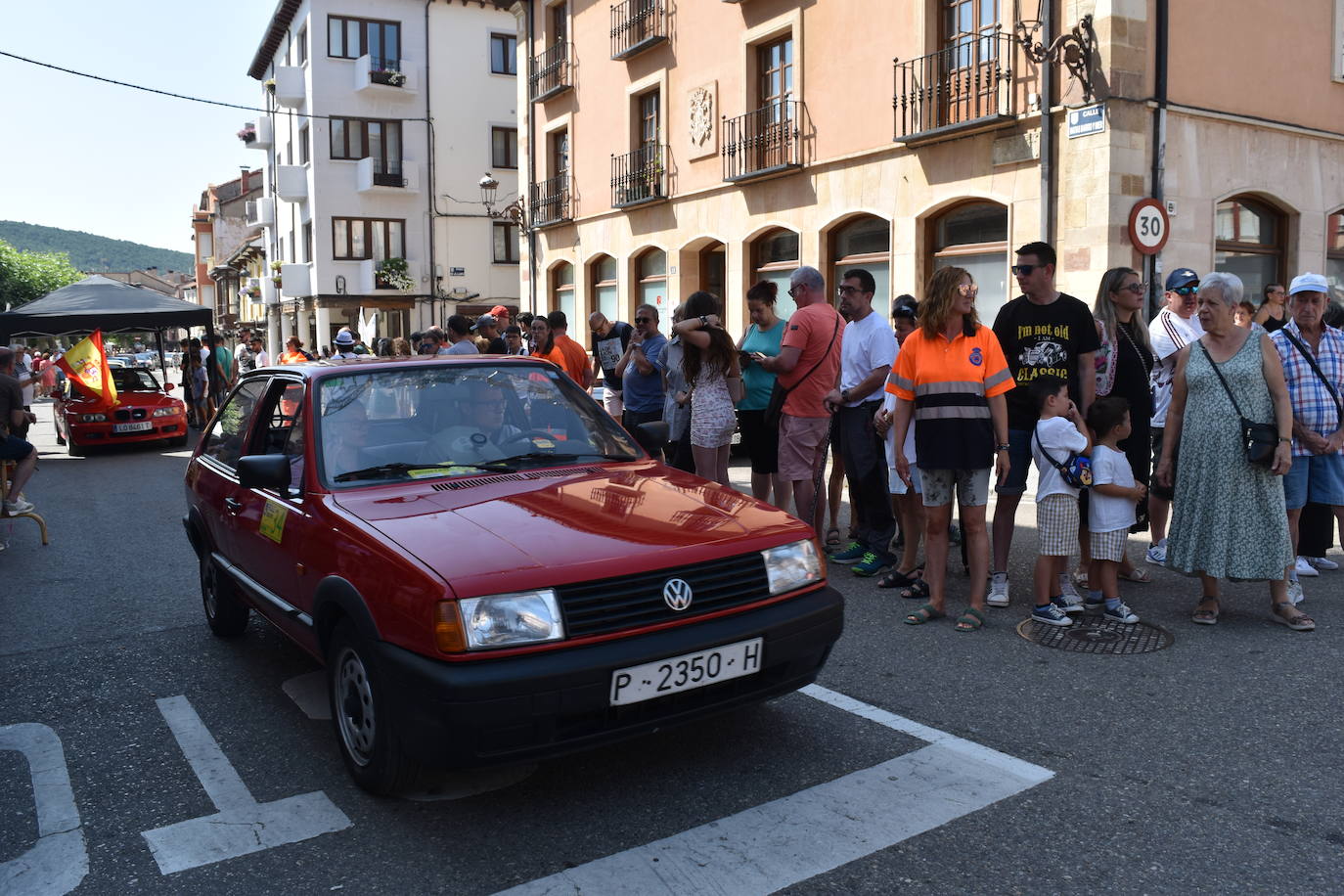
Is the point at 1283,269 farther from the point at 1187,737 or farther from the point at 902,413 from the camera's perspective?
the point at 1187,737

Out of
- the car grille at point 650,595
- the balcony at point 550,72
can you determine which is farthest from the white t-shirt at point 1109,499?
the balcony at point 550,72

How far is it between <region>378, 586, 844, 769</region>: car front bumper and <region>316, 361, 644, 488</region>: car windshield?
1131 millimetres

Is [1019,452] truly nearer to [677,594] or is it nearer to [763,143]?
[677,594]

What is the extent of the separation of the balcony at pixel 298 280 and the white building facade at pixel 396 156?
5cm

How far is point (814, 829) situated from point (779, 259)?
15625 millimetres

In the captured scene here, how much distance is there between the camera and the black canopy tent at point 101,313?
17.3 m

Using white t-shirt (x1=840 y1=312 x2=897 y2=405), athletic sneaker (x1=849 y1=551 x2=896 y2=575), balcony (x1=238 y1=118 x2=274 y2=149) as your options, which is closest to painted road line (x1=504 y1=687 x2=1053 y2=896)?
athletic sneaker (x1=849 y1=551 x2=896 y2=575)

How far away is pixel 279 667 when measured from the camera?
17.3ft

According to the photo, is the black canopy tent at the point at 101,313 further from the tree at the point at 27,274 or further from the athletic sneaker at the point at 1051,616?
the tree at the point at 27,274

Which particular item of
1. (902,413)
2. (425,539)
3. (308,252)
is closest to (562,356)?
(902,413)

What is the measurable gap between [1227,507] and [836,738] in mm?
2748

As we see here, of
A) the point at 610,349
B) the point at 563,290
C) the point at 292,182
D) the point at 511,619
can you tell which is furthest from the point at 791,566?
the point at 292,182

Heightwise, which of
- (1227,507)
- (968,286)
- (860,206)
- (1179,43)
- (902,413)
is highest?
(1179,43)

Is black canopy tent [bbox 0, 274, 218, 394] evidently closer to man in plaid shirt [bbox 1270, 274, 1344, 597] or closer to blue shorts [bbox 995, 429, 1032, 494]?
blue shorts [bbox 995, 429, 1032, 494]
